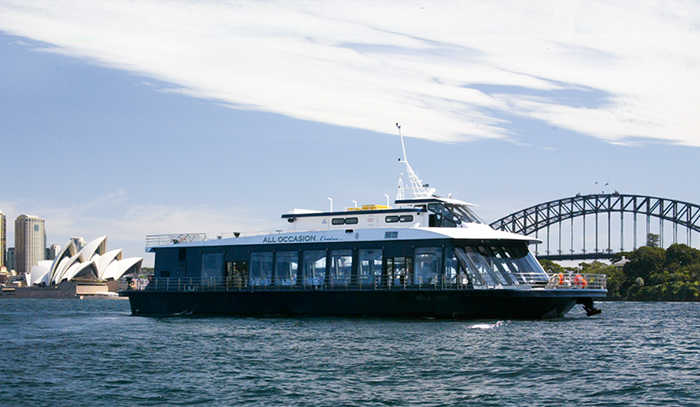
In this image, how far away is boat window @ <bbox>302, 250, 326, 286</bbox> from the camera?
40.6m

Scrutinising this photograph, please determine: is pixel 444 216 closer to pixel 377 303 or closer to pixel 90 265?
pixel 377 303

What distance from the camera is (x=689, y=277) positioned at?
9962cm

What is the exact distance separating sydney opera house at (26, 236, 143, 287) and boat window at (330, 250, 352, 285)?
117338mm

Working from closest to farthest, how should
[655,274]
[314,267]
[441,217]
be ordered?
[441,217]
[314,267]
[655,274]

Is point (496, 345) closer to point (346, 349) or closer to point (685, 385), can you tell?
point (346, 349)

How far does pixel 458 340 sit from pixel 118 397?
13.0 meters

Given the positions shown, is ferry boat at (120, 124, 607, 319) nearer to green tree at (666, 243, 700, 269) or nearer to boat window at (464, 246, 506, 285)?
boat window at (464, 246, 506, 285)

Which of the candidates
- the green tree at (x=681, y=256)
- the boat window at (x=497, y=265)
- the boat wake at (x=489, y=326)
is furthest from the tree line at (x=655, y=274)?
the boat wake at (x=489, y=326)

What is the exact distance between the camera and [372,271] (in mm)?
39312

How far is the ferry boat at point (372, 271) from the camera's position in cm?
3638

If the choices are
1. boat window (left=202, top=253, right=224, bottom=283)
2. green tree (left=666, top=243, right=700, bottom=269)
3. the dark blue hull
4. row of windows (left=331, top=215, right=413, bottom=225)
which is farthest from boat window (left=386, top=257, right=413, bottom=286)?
green tree (left=666, top=243, right=700, bottom=269)

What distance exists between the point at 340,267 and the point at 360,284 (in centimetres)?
177

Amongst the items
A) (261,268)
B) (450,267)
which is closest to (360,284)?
(450,267)

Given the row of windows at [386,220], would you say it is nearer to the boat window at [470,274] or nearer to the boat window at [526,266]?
the boat window at [470,274]
